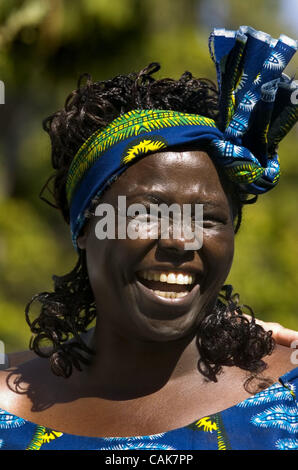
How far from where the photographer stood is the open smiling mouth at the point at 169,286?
2.84m

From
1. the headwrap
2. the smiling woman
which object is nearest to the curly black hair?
the smiling woman

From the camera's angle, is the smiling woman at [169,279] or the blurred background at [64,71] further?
the blurred background at [64,71]

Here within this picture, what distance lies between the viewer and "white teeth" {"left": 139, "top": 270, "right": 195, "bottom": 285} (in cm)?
284

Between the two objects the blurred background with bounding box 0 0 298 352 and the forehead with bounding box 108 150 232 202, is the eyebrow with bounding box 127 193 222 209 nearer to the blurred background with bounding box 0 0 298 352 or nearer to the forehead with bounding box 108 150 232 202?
the forehead with bounding box 108 150 232 202

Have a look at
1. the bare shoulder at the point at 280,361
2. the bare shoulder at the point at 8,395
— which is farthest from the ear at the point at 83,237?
the bare shoulder at the point at 280,361

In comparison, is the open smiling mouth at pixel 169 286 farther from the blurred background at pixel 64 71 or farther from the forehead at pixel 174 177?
the blurred background at pixel 64 71

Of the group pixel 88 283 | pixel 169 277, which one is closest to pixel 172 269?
pixel 169 277

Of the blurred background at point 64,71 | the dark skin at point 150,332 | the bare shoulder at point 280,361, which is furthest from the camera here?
the blurred background at point 64,71

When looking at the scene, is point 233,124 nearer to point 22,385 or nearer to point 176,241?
point 176,241

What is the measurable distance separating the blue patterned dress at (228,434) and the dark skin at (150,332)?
5cm

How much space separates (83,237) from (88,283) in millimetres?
299

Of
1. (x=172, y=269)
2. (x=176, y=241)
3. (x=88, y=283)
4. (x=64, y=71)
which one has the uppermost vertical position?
(x=176, y=241)

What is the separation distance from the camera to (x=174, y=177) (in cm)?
288
